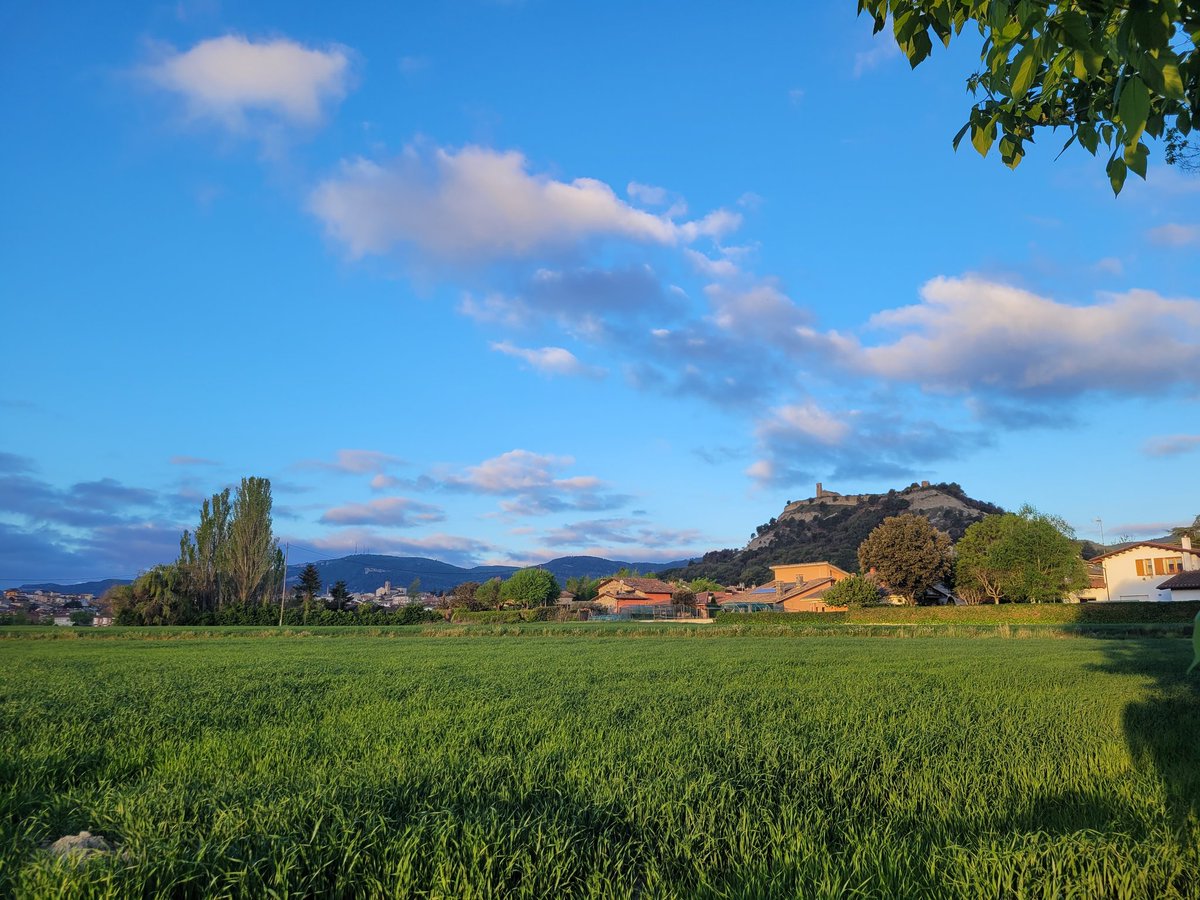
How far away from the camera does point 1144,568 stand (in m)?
74.9

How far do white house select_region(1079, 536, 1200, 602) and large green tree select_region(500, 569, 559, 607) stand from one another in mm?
79326

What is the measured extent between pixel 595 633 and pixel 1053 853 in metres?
56.1

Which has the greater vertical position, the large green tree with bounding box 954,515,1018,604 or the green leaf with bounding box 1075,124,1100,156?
the green leaf with bounding box 1075,124,1100,156

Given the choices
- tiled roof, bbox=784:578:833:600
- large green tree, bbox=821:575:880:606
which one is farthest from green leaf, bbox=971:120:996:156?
tiled roof, bbox=784:578:833:600

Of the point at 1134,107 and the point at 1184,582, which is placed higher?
the point at 1134,107

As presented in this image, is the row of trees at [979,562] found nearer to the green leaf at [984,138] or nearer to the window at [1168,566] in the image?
the window at [1168,566]

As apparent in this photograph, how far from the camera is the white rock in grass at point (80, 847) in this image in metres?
4.73

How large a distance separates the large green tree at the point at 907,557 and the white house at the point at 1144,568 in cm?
1520

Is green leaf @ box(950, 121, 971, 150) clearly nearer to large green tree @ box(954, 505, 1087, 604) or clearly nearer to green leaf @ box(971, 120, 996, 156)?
green leaf @ box(971, 120, 996, 156)

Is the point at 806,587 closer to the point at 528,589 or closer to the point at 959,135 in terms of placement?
the point at 528,589

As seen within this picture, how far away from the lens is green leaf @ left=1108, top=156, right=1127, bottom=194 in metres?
2.76

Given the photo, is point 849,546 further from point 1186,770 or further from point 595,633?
point 1186,770

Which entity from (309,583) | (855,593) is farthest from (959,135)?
(309,583)

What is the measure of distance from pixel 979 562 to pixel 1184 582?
60.0 ft
